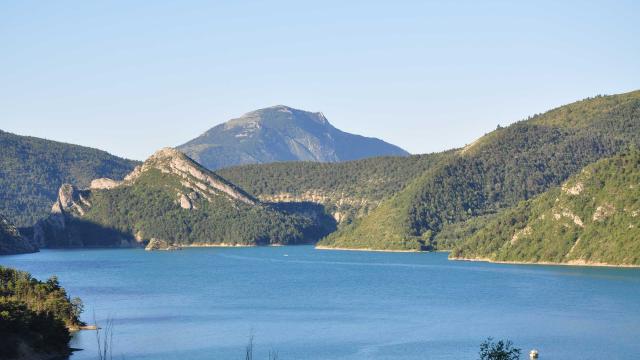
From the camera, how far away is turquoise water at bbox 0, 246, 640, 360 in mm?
104938

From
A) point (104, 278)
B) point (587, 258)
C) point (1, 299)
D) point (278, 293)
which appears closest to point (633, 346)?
point (1, 299)

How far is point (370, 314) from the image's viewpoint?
443 feet

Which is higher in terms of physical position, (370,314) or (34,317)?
(34,317)

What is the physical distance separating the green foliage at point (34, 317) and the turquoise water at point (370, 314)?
3186mm

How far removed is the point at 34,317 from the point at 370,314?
1812 inches

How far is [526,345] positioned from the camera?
350ft

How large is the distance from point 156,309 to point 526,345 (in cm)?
4996

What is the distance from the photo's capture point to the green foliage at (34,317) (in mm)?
94125

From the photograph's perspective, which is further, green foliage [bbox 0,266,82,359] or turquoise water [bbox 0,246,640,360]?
turquoise water [bbox 0,246,640,360]

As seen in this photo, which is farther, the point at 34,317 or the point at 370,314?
the point at 370,314

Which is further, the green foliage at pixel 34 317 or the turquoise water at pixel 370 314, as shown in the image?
the turquoise water at pixel 370 314

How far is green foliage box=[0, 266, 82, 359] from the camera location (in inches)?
3706

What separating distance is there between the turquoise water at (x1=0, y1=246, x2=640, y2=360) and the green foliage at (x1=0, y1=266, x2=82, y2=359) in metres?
3.19

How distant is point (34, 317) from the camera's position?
99.3 m
